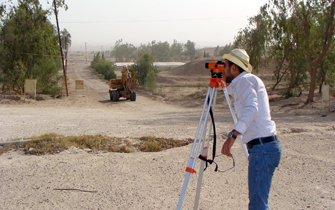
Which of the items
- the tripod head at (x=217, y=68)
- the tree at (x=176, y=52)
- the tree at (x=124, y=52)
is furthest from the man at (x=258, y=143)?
the tree at (x=124, y=52)

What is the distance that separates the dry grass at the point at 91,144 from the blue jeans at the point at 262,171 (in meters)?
3.96

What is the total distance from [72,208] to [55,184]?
803 millimetres

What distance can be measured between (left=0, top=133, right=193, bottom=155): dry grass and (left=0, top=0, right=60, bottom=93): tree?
15956mm

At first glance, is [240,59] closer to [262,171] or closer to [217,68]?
[217,68]

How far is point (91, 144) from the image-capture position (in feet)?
20.5

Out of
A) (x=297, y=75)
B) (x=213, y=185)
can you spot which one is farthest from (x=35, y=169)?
(x=297, y=75)

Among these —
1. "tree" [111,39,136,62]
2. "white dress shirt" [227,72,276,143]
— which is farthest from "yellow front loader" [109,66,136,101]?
"tree" [111,39,136,62]

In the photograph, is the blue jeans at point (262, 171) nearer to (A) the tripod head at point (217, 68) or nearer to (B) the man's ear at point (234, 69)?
(B) the man's ear at point (234, 69)

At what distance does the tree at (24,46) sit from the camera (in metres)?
20.2

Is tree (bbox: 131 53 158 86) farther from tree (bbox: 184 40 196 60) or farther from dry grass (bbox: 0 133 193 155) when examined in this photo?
tree (bbox: 184 40 196 60)

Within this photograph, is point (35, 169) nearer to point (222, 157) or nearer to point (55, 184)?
point (55, 184)

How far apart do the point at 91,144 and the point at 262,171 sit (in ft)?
14.8

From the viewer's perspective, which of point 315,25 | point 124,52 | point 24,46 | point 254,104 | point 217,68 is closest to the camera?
point 254,104

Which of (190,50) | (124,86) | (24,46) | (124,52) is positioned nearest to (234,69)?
(124,86)
